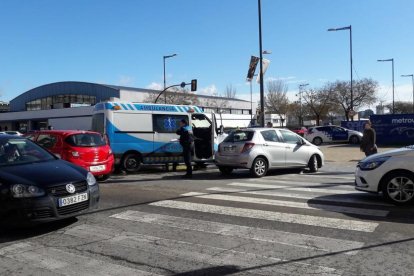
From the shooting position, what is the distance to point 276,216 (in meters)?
7.49

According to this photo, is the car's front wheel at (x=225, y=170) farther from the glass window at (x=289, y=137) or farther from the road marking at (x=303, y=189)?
the road marking at (x=303, y=189)

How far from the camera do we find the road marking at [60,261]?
4.84 meters

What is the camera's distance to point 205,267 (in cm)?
491

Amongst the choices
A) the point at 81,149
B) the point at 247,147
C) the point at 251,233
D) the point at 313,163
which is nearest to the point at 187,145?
the point at 247,147

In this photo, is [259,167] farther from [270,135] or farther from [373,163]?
[373,163]

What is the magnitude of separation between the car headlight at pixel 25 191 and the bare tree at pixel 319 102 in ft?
210

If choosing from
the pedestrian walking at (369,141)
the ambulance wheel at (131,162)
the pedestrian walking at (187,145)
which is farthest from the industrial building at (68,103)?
the pedestrian walking at (369,141)

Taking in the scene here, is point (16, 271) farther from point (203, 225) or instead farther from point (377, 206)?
point (377, 206)

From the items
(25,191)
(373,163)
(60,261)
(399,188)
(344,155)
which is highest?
(373,163)

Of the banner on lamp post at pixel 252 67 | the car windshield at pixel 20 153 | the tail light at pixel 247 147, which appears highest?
the banner on lamp post at pixel 252 67

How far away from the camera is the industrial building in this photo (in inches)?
2466

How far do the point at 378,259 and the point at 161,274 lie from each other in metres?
2.43

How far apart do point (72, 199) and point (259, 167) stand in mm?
7876

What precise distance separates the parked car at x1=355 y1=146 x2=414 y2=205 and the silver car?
4.89 metres
